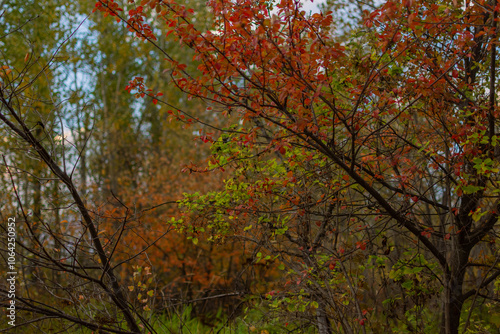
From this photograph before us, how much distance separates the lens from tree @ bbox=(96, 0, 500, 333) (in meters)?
2.94

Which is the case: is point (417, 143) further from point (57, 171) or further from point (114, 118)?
point (114, 118)

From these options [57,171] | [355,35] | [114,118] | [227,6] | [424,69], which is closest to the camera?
[227,6]

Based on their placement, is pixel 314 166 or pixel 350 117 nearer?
pixel 350 117

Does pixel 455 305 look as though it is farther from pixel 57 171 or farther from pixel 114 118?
pixel 114 118

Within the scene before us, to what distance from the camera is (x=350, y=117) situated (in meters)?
2.98

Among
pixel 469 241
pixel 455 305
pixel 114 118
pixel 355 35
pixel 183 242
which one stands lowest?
pixel 455 305

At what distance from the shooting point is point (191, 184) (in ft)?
35.3

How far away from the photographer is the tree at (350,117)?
294cm

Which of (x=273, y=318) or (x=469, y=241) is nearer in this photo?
(x=469, y=241)

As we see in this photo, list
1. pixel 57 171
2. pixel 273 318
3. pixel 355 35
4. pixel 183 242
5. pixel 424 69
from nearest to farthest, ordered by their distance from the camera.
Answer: pixel 57 171 → pixel 424 69 → pixel 355 35 → pixel 273 318 → pixel 183 242

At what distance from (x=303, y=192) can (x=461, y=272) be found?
5.60 feet

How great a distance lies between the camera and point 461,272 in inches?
165

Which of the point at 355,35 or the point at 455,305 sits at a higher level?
the point at 355,35

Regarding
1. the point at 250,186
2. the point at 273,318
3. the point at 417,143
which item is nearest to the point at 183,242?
the point at 273,318
